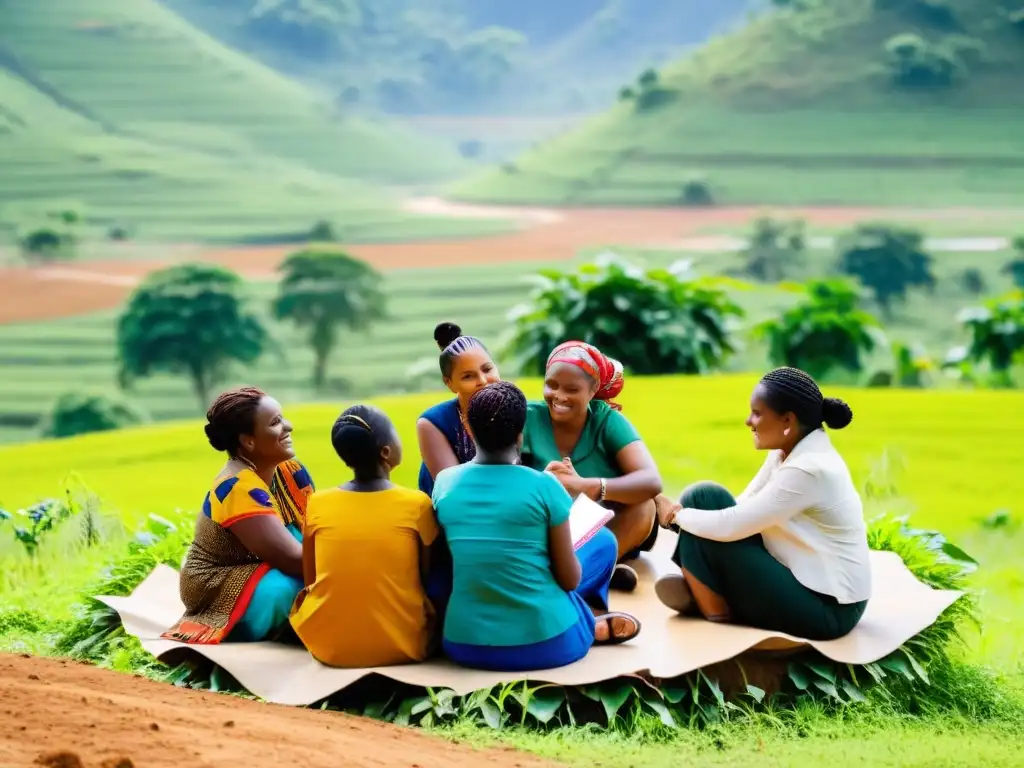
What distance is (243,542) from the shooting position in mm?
4695

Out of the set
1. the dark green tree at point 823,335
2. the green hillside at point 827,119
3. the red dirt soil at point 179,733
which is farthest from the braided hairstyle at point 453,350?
the green hillside at point 827,119

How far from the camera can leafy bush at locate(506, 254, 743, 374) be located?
1241cm

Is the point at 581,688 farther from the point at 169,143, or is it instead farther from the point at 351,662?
the point at 169,143

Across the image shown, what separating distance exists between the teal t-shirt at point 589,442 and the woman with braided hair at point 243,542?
100cm

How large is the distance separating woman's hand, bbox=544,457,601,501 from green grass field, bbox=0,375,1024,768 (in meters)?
1.11

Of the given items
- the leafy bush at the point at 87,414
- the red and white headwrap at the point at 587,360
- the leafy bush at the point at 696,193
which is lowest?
the leafy bush at the point at 87,414

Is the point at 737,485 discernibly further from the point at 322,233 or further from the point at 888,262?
the point at 322,233

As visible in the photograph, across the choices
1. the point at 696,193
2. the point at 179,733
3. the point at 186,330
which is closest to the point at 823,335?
the point at 186,330

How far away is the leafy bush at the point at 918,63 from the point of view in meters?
34.7

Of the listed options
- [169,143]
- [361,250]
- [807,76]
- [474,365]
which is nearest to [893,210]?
[807,76]

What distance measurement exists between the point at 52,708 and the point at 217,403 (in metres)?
1.28

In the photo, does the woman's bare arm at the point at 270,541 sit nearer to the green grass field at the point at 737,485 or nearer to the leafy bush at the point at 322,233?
the green grass field at the point at 737,485

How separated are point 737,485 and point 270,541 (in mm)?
5562

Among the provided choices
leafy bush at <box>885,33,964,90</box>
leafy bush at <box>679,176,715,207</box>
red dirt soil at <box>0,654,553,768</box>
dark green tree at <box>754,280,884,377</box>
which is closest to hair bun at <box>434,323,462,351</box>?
red dirt soil at <box>0,654,553,768</box>
